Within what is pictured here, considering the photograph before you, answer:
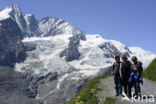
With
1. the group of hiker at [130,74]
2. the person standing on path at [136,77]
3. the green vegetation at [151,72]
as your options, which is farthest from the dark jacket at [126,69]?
the green vegetation at [151,72]

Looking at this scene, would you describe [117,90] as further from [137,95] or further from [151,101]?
[151,101]

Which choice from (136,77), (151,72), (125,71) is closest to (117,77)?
(125,71)

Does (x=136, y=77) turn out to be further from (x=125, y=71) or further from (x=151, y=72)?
(x=151, y=72)

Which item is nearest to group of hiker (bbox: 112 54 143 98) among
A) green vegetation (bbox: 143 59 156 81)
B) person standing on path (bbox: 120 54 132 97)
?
person standing on path (bbox: 120 54 132 97)

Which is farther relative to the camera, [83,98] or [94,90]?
[94,90]

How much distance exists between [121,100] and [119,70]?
2146 millimetres

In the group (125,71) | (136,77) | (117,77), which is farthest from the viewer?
(117,77)

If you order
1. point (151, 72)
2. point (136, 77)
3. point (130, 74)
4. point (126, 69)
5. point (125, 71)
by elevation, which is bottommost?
point (136, 77)

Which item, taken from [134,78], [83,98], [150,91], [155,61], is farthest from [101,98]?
[155,61]

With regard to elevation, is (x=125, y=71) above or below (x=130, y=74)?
above

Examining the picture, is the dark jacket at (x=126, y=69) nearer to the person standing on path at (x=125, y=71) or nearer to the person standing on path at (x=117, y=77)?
the person standing on path at (x=125, y=71)

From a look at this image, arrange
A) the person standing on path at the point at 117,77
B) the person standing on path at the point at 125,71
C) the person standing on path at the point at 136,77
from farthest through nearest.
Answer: the person standing on path at the point at 117,77 < the person standing on path at the point at 125,71 < the person standing on path at the point at 136,77

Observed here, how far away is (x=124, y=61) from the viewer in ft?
55.5

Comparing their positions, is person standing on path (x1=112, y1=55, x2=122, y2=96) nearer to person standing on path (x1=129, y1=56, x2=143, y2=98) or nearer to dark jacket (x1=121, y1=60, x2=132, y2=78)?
dark jacket (x1=121, y1=60, x2=132, y2=78)
